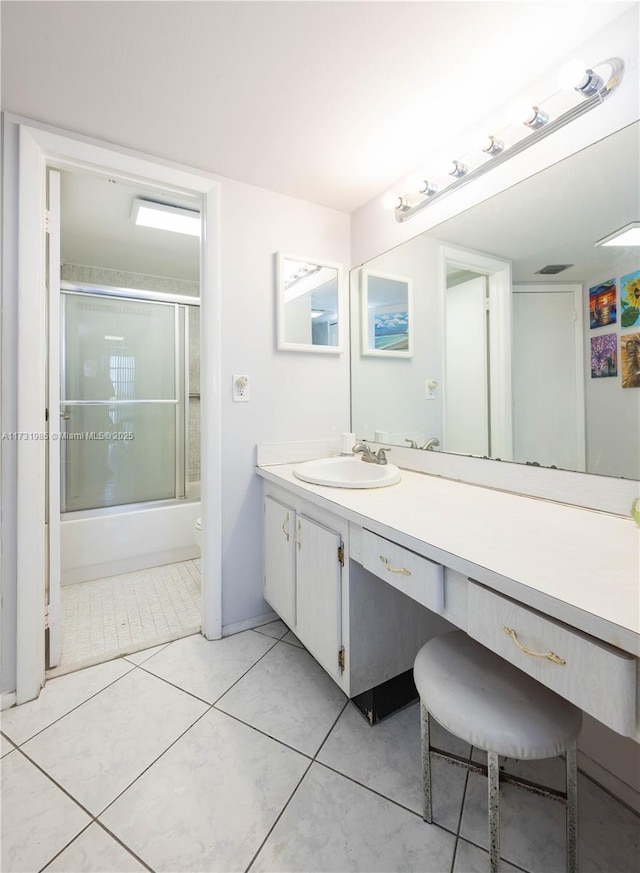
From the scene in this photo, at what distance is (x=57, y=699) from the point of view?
1.47m

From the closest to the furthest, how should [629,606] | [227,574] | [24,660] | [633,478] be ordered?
[629,606] → [633,478] → [24,660] → [227,574]

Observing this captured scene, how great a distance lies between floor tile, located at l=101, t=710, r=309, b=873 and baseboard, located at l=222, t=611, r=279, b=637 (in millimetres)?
546

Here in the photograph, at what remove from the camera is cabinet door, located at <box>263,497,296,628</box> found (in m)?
1.61

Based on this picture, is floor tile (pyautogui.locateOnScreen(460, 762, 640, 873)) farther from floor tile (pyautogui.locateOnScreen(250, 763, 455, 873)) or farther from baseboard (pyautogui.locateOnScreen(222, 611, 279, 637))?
baseboard (pyautogui.locateOnScreen(222, 611, 279, 637))

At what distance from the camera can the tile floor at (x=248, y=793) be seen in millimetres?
943

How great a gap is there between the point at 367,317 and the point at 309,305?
32 centimetres

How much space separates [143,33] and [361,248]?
4.10ft

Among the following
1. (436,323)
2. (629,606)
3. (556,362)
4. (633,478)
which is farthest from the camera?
(436,323)

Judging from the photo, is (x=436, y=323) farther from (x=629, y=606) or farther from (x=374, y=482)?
(x=629, y=606)

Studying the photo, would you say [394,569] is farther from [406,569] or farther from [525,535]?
[525,535]

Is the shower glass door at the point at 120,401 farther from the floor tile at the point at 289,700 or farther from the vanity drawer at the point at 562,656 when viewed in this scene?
the vanity drawer at the point at 562,656

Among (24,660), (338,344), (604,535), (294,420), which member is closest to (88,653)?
(24,660)

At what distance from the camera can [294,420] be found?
2.03m

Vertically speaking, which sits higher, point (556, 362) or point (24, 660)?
point (556, 362)
